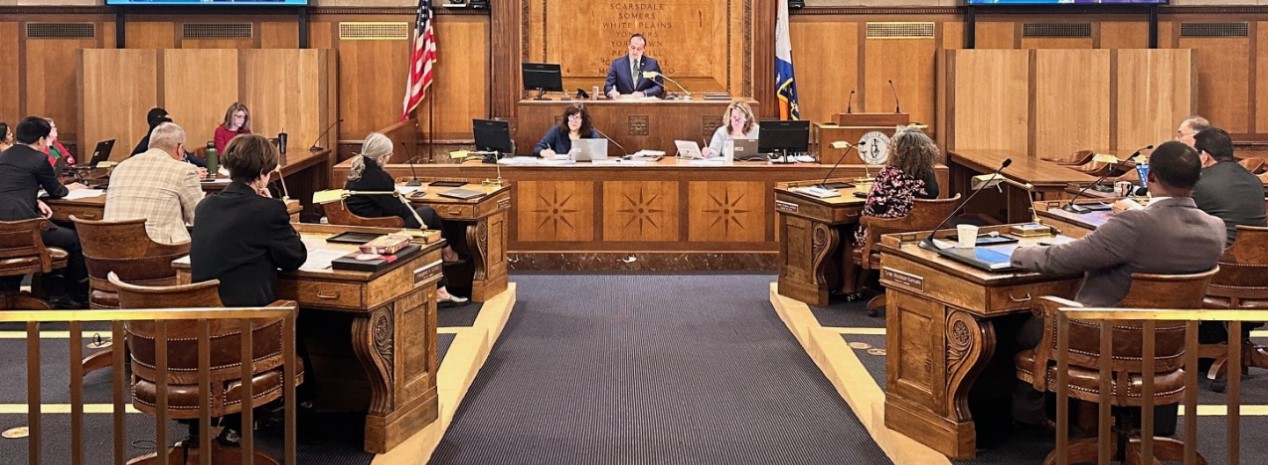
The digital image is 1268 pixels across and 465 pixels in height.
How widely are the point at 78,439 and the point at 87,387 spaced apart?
2.52m

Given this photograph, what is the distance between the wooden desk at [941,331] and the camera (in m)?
4.54

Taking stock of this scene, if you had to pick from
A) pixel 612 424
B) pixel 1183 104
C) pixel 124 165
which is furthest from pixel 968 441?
pixel 1183 104

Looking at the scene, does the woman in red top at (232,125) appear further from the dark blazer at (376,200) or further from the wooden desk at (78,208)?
the dark blazer at (376,200)

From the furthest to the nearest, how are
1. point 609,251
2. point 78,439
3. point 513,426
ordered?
point 609,251, point 513,426, point 78,439

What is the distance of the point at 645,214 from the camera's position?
30.9ft

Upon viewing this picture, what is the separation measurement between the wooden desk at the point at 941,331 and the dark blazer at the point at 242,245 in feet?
7.31

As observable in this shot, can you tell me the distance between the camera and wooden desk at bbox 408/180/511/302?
765cm

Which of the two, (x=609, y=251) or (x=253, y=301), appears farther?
(x=609, y=251)

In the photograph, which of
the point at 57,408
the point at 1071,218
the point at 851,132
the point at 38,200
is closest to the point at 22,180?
the point at 38,200

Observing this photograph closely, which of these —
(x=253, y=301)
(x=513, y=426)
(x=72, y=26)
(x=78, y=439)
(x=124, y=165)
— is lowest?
(x=513, y=426)

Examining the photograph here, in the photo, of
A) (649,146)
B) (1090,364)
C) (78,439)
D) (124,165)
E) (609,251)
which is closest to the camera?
(78,439)

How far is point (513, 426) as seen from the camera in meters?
5.39

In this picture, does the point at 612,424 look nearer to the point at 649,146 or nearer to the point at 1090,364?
the point at 1090,364

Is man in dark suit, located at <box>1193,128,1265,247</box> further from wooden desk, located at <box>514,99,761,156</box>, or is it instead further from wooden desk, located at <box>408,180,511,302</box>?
wooden desk, located at <box>514,99,761,156</box>
